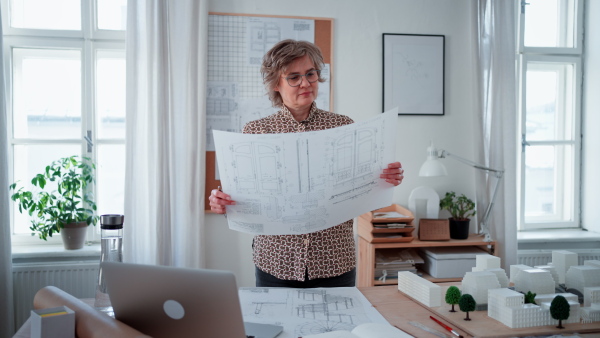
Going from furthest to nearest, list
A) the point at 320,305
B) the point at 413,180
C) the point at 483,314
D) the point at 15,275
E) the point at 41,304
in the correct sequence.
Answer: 1. the point at 413,180
2. the point at 15,275
3. the point at 320,305
4. the point at 483,314
5. the point at 41,304

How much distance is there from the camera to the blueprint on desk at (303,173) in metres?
1.59

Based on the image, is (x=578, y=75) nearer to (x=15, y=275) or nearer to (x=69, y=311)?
(x=69, y=311)

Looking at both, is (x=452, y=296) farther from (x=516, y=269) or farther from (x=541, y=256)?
(x=541, y=256)

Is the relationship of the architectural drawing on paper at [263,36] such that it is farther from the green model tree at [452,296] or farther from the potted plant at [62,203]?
the green model tree at [452,296]

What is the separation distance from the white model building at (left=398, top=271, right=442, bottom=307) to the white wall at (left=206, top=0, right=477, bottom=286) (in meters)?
1.74

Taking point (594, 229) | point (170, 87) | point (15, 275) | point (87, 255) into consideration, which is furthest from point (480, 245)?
point (15, 275)

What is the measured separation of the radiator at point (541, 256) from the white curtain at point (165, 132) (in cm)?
223

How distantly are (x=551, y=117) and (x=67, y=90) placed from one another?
137 inches

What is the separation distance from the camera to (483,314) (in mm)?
1401

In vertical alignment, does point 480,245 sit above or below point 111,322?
below

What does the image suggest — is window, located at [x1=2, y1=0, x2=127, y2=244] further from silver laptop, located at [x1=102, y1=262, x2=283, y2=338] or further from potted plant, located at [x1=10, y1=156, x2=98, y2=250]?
silver laptop, located at [x1=102, y1=262, x2=283, y2=338]

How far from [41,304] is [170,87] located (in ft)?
6.56

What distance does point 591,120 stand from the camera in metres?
3.66

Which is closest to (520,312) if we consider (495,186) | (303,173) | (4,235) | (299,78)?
(303,173)
